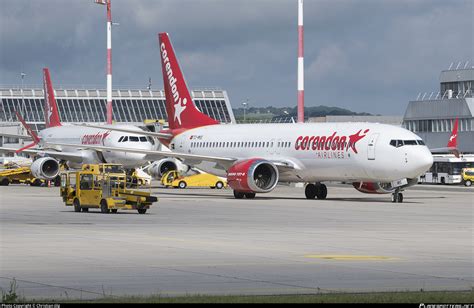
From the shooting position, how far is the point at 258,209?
45.3 meters

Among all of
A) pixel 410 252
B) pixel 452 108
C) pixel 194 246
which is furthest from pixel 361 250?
pixel 452 108

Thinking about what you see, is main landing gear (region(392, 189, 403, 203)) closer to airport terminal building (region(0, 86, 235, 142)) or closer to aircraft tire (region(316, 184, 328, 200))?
aircraft tire (region(316, 184, 328, 200))

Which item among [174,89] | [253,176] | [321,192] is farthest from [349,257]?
[174,89]

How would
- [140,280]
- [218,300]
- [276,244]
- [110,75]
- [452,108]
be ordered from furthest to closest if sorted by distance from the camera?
[452,108] → [110,75] → [276,244] → [140,280] → [218,300]

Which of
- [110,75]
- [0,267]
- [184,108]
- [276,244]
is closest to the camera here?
[0,267]

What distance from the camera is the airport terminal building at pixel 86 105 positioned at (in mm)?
158250

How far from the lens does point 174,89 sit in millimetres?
66250

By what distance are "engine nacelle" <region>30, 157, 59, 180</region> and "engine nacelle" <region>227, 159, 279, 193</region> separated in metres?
22.3

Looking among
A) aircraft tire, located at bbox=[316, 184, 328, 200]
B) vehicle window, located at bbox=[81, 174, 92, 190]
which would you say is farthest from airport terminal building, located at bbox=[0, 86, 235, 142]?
vehicle window, located at bbox=[81, 174, 92, 190]

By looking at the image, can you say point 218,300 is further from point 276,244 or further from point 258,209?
point 258,209

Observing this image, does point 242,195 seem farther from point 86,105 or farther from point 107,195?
point 86,105

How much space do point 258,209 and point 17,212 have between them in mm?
10169

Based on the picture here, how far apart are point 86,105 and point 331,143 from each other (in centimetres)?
11173

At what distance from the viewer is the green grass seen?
15789 mm
